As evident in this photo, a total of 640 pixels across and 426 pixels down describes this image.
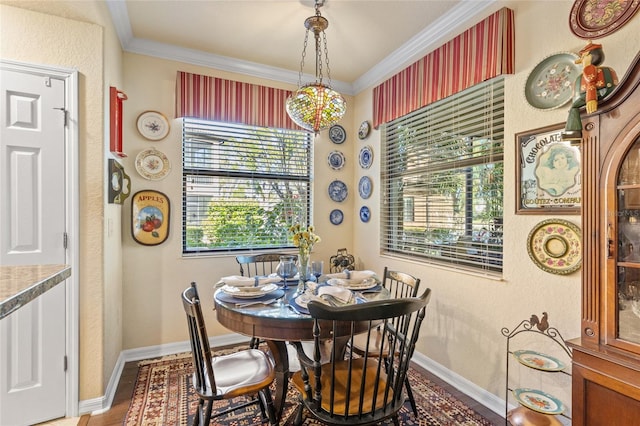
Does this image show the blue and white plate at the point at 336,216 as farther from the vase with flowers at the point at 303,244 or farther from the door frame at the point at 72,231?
the door frame at the point at 72,231

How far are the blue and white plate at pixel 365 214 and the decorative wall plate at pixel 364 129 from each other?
797 mm

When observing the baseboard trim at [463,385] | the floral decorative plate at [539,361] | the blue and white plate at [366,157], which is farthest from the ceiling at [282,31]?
the baseboard trim at [463,385]

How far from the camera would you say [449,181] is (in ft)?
8.52

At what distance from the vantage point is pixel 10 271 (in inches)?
42.3

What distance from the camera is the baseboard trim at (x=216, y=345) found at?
2.11 metres

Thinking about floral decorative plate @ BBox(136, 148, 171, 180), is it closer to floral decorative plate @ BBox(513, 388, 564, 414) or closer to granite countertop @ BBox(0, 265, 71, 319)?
granite countertop @ BBox(0, 265, 71, 319)

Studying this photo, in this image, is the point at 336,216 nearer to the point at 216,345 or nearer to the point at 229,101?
the point at 229,101

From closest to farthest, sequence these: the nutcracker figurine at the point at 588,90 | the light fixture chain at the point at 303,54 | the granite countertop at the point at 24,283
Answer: the granite countertop at the point at 24,283 < the nutcracker figurine at the point at 588,90 < the light fixture chain at the point at 303,54

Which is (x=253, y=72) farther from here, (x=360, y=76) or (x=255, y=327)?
(x=255, y=327)

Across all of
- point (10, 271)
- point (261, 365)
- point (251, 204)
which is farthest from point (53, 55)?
point (261, 365)

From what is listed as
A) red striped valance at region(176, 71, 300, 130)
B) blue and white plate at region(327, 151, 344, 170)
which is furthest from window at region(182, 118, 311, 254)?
blue and white plate at region(327, 151, 344, 170)

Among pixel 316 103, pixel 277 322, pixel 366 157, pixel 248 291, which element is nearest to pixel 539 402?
pixel 277 322

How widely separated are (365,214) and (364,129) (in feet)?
3.10

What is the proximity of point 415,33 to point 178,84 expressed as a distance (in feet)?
7.10
